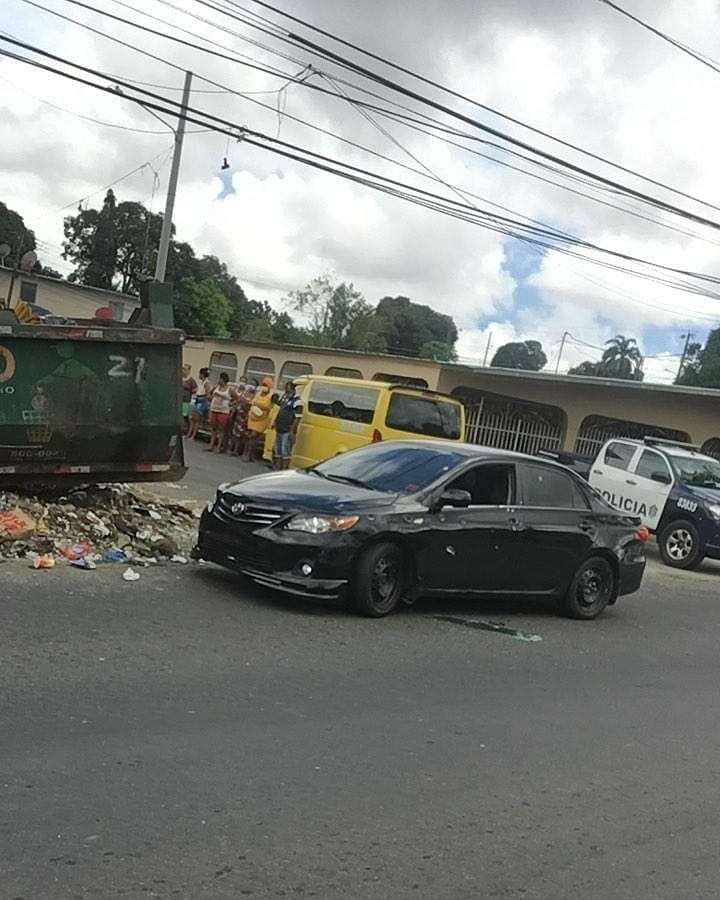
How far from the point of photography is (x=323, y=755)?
16.9ft

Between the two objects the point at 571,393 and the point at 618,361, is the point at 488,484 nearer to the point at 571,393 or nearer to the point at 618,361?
the point at 571,393

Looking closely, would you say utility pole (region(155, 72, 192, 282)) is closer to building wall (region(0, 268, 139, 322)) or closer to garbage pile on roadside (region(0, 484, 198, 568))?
garbage pile on roadside (region(0, 484, 198, 568))

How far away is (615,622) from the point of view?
1026 cm

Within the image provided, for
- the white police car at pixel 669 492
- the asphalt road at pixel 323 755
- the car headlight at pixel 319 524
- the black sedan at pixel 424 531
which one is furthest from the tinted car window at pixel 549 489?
the white police car at pixel 669 492

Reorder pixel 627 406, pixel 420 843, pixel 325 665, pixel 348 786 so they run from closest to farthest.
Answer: pixel 420 843, pixel 348 786, pixel 325 665, pixel 627 406

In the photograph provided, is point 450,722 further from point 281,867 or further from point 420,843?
point 281,867

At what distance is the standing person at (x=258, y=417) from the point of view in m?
19.5

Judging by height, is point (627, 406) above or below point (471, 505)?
above

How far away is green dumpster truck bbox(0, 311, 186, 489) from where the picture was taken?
9.58m

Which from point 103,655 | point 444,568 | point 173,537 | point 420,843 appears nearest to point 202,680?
point 103,655

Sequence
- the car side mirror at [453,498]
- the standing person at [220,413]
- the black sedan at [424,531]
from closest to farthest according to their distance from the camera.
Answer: the black sedan at [424,531] → the car side mirror at [453,498] → the standing person at [220,413]

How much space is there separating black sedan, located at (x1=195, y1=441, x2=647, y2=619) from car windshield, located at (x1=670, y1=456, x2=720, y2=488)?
5716mm

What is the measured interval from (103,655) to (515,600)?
4654mm

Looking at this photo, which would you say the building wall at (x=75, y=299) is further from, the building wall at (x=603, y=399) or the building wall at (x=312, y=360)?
the building wall at (x=603, y=399)
